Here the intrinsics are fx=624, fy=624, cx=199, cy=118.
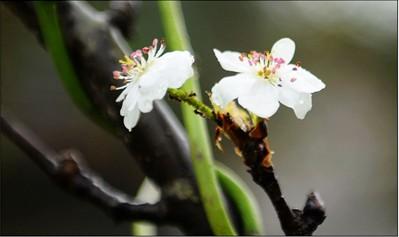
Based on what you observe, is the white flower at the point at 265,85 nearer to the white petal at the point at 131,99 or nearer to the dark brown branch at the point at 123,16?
the white petal at the point at 131,99

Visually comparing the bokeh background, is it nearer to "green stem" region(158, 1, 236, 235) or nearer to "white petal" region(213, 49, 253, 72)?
"green stem" region(158, 1, 236, 235)

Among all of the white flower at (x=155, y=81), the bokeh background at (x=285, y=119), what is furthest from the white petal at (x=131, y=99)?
the bokeh background at (x=285, y=119)

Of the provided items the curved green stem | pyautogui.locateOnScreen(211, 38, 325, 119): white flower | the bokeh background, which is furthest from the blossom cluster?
the bokeh background

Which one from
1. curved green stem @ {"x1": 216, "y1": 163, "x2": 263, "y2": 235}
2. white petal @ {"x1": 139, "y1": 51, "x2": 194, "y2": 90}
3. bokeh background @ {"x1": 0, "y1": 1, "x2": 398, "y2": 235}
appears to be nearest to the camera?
white petal @ {"x1": 139, "y1": 51, "x2": 194, "y2": 90}

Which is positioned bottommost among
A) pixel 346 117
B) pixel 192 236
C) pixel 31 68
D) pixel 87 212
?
pixel 346 117

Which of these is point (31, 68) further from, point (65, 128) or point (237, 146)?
point (237, 146)

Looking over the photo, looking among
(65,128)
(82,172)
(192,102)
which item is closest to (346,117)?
(65,128)

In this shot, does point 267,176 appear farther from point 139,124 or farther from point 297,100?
point 139,124
